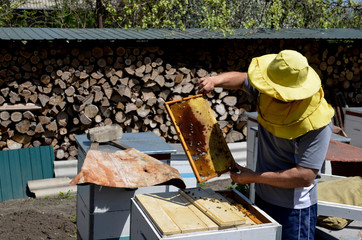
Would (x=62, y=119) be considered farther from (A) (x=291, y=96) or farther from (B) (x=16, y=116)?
(A) (x=291, y=96)

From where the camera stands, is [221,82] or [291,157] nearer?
[291,157]

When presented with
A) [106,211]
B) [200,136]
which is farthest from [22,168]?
[200,136]

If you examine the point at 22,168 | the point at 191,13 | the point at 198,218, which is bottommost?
the point at 22,168

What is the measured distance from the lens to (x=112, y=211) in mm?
2990

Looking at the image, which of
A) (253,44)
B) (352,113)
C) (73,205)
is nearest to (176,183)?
(73,205)

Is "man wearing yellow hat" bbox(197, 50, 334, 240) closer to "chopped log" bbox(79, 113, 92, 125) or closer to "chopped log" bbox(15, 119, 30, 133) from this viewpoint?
"chopped log" bbox(79, 113, 92, 125)

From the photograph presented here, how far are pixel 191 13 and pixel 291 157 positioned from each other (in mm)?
7314

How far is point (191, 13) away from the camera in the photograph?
30.1ft

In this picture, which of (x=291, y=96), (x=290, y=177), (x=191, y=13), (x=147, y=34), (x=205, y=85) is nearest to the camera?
(x=291, y=96)

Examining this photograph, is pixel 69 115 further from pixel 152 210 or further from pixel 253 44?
pixel 152 210

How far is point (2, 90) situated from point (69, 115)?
947 mm

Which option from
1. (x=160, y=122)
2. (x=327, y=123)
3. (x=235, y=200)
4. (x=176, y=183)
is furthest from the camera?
(x=160, y=122)

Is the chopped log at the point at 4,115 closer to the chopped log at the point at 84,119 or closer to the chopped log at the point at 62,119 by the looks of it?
the chopped log at the point at 62,119

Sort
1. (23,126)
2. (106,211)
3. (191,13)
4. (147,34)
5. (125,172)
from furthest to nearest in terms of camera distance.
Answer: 1. (191,13)
2. (147,34)
3. (23,126)
4. (106,211)
5. (125,172)
